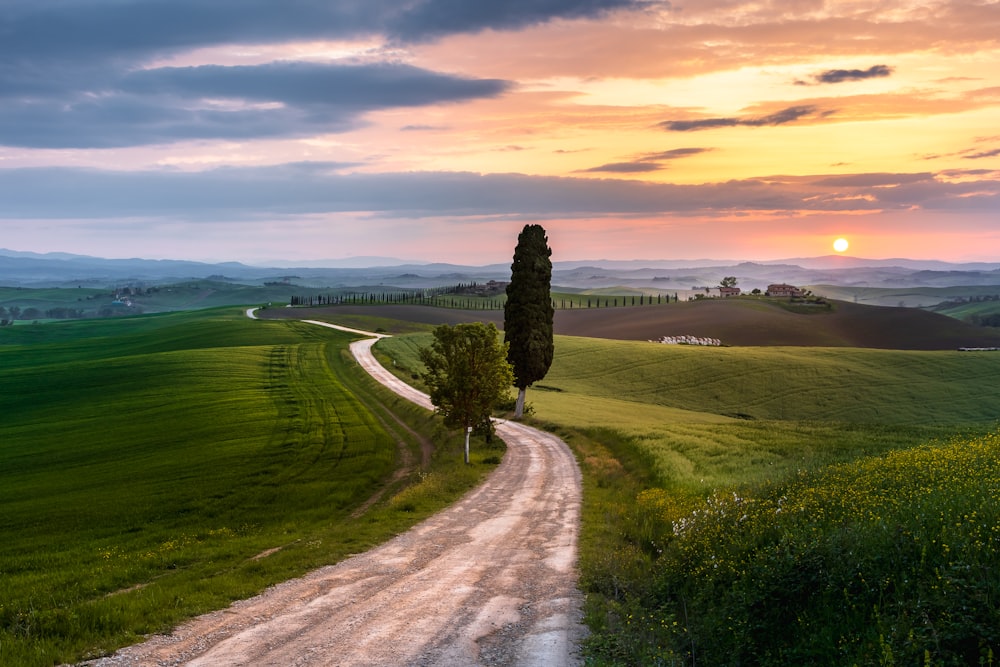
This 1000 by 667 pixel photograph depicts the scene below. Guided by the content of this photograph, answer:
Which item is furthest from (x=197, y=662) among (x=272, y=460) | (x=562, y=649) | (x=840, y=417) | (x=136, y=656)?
(x=840, y=417)

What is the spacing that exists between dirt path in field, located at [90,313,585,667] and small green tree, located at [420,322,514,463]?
1876 centimetres

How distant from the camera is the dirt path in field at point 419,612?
13242 millimetres

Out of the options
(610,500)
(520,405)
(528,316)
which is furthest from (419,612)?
(520,405)

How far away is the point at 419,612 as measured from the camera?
15656mm

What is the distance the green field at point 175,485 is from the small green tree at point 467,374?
3454 millimetres

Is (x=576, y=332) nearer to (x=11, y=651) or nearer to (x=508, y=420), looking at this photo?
(x=508, y=420)

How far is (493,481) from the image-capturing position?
36.6 m

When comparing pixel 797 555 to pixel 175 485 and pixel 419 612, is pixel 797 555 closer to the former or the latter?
pixel 419 612

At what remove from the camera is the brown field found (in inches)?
5423

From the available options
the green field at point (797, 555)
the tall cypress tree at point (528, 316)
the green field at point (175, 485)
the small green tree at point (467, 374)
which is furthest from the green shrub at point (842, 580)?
the tall cypress tree at point (528, 316)

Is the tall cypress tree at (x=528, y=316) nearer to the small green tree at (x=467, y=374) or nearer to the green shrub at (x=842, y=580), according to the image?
the small green tree at (x=467, y=374)

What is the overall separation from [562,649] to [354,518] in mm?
19440

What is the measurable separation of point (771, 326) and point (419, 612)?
14626 cm

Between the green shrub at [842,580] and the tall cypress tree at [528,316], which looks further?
the tall cypress tree at [528,316]
